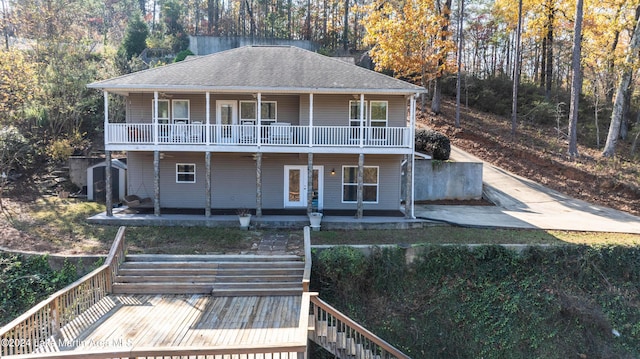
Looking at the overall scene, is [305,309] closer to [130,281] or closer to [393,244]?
[393,244]

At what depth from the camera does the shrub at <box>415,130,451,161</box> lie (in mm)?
19656

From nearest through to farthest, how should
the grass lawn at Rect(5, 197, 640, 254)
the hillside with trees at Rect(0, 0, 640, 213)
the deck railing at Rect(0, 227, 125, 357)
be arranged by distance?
the deck railing at Rect(0, 227, 125, 357)
the grass lawn at Rect(5, 197, 640, 254)
the hillside with trees at Rect(0, 0, 640, 213)

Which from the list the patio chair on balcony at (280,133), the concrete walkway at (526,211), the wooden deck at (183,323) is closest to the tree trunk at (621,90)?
the concrete walkway at (526,211)

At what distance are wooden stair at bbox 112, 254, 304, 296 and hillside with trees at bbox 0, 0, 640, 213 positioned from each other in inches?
448

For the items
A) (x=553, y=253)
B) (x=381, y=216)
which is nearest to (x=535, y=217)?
(x=553, y=253)

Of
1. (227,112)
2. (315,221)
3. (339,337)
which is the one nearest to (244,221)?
(315,221)

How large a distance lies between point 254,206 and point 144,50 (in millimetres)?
28123

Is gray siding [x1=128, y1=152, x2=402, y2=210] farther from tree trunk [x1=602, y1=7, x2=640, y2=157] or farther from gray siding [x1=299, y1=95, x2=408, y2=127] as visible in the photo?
tree trunk [x1=602, y1=7, x2=640, y2=157]

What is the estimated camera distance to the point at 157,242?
43.4ft

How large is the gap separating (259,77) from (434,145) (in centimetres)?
961

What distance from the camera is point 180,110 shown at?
17266 mm

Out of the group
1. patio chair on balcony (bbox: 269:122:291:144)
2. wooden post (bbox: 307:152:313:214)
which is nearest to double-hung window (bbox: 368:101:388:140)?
wooden post (bbox: 307:152:313:214)

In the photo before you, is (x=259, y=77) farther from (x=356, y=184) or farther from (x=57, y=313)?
(x=57, y=313)

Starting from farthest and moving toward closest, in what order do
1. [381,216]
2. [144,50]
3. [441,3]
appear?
[144,50]
[441,3]
[381,216]
